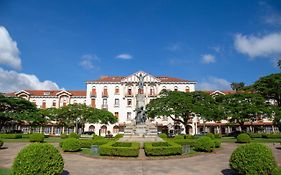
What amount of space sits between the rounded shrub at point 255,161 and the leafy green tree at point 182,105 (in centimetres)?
3182

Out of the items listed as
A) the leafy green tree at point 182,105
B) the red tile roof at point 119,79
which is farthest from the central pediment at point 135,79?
the leafy green tree at point 182,105

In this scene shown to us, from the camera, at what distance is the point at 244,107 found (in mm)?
44688

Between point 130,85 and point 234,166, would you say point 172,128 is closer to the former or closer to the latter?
point 130,85

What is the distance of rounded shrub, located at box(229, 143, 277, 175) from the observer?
445 inches

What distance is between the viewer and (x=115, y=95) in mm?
69062

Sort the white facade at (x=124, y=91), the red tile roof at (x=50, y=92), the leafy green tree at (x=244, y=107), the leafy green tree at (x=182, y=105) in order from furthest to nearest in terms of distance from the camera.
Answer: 1. the red tile roof at (x=50, y=92)
2. the white facade at (x=124, y=91)
3. the leafy green tree at (x=182, y=105)
4. the leafy green tree at (x=244, y=107)

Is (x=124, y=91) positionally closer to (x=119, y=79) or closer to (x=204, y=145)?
(x=119, y=79)

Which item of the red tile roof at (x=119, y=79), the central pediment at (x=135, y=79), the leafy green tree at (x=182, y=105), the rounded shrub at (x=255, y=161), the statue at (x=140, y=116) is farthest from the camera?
the red tile roof at (x=119, y=79)

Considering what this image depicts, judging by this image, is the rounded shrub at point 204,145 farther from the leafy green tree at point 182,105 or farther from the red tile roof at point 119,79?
the red tile roof at point 119,79

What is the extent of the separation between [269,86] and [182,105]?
57.9ft

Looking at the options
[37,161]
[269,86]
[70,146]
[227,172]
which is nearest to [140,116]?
[70,146]

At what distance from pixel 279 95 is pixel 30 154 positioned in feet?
159

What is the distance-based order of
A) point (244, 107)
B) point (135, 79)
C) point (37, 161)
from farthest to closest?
point (135, 79), point (244, 107), point (37, 161)

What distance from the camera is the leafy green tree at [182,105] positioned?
44375 millimetres
